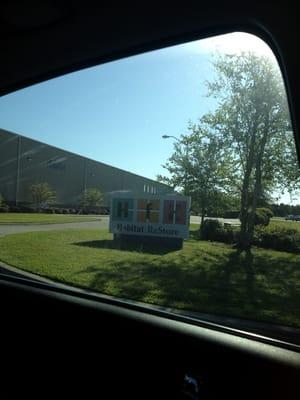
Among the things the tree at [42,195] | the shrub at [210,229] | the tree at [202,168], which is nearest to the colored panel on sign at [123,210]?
the tree at [42,195]

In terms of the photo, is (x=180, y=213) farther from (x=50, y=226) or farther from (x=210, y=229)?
(x=50, y=226)

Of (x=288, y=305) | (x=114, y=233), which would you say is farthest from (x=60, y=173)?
(x=288, y=305)

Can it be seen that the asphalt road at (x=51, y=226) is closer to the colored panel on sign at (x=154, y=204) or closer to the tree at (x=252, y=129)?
the colored panel on sign at (x=154, y=204)

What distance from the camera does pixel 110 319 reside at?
2.56 meters

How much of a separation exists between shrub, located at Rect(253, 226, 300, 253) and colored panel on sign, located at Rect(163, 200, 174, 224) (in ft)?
5.64

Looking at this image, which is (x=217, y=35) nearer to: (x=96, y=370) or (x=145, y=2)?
(x=145, y=2)

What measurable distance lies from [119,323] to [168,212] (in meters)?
4.86

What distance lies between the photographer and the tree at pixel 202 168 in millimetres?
4076

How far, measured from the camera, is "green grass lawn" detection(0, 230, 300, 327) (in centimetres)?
381

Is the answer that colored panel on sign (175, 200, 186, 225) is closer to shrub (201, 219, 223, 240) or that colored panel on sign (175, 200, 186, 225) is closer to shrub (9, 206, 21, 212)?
shrub (201, 219, 223, 240)

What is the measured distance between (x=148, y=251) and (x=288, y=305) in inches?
120

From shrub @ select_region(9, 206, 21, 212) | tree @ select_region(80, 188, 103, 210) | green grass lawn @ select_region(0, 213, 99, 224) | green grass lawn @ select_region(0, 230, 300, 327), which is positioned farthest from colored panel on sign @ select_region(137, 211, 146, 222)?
shrub @ select_region(9, 206, 21, 212)

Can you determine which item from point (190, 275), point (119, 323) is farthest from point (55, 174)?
point (119, 323)

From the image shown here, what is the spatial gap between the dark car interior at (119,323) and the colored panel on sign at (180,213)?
11.3ft
